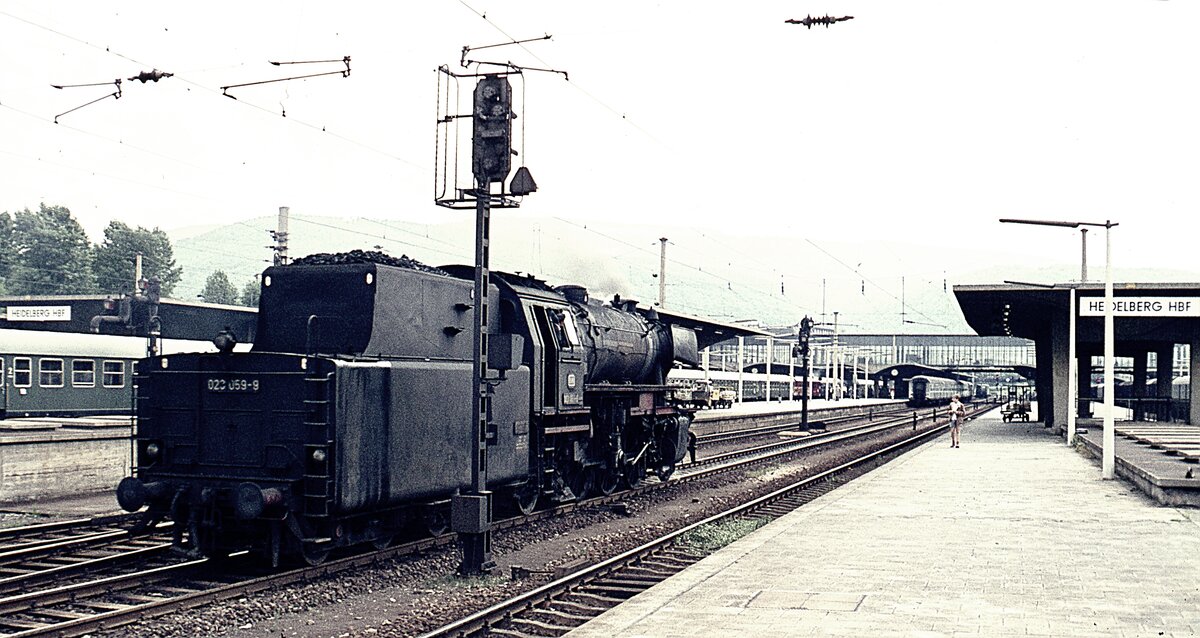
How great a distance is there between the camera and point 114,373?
34.2m

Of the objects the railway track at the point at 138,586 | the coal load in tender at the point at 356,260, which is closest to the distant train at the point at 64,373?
the coal load in tender at the point at 356,260

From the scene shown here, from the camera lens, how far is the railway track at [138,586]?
8.90 metres

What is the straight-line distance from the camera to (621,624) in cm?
860

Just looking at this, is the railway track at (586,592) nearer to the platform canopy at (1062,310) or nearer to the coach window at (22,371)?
the platform canopy at (1062,310)

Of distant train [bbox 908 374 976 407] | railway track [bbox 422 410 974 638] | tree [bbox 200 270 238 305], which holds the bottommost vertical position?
distant train [bbox 908 374 976 407]

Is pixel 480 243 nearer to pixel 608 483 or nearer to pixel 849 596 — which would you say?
pixel 849 596

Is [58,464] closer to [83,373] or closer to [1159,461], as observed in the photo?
[83,373]

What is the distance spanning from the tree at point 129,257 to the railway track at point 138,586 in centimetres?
7602

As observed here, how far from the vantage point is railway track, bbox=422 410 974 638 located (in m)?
9.12

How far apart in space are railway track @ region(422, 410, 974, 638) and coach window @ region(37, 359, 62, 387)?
2349 centimetres

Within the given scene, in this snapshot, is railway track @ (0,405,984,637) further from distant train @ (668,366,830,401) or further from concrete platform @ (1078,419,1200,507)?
distant train @ (668,366,830,401)

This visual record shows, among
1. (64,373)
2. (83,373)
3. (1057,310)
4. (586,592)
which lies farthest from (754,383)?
(586,592)

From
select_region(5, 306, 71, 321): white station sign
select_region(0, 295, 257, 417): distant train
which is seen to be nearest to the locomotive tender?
select_region(0, 295, 257, 417): distant train

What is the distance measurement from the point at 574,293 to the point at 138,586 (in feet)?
28.7
